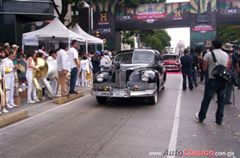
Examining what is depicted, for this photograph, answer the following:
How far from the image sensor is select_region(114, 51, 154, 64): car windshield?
1265 centimetres

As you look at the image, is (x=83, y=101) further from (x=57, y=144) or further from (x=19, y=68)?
(x=57, y=144)

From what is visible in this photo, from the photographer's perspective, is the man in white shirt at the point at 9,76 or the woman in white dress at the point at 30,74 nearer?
the man in white shirt at the point at 9,76

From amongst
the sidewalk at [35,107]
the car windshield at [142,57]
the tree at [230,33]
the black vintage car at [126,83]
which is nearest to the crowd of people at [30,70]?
the sidewalk at [35,107]

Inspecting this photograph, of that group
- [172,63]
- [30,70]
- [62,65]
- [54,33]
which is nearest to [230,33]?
[172,63]

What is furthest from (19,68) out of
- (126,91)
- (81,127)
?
(81,127)

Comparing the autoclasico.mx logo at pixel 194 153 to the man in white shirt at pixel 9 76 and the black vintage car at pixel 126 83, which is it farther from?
the man in white shirt at pixel 9 76

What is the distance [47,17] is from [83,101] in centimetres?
1484

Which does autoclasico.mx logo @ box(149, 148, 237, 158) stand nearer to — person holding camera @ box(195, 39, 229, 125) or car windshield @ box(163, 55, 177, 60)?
person holding camera @ box(195, 39, 229, 125)

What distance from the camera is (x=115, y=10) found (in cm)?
3891

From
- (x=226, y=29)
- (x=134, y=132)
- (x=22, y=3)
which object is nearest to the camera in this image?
(x=134, y=132)

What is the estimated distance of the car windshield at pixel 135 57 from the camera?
12648 mm

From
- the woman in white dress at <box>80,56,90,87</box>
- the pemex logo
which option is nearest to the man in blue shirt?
the woman in white dress at <box>80,56,90,87</box>

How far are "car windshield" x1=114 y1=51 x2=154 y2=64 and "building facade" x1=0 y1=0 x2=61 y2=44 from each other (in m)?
12.3

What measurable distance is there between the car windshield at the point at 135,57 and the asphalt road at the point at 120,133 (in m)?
1.98
